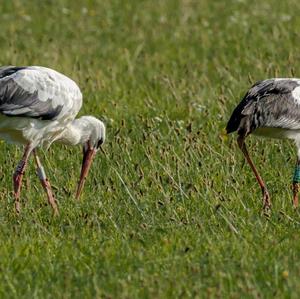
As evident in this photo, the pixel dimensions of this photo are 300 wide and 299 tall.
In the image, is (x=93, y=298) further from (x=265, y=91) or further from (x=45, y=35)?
(x=45, y=35)

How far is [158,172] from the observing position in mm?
8961

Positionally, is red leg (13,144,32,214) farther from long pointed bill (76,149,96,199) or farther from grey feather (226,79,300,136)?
grey feather (226,79,300,136)

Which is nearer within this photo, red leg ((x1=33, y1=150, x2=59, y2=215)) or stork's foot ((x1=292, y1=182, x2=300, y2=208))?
red leg ((x1=33, y1=150, x2=59, y2=215))

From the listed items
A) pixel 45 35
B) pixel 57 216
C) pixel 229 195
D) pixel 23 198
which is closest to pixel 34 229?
pixel 57 216

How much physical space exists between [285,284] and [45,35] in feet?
28.7

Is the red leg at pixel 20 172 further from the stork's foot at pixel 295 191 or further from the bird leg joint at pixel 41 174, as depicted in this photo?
the stork's foot at pixel 295 191

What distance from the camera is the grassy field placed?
22.2ft

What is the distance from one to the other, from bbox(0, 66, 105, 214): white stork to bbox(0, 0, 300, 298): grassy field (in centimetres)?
19

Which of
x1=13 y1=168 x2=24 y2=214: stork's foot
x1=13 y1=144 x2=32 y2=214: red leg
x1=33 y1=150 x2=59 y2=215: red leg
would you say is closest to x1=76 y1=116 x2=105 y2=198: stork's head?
x1=33 y1=150 x2=59 y2=215: red leg

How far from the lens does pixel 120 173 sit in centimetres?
898

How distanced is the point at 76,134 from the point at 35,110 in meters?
0.80

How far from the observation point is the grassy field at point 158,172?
677 centimetres

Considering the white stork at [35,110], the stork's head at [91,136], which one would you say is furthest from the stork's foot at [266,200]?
the stork's head at [91,136]

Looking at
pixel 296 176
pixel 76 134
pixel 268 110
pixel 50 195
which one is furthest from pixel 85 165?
pixel 296 176
